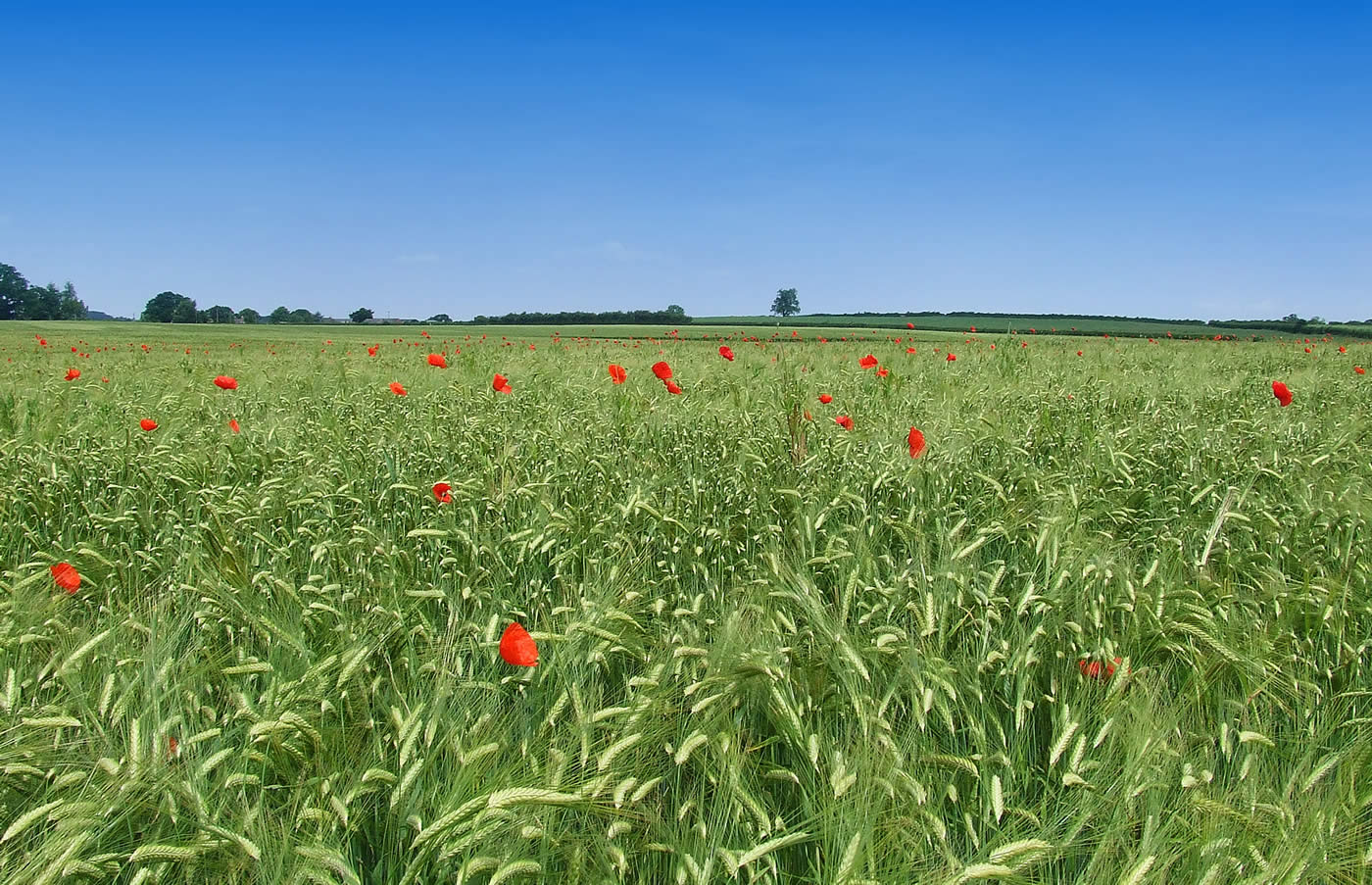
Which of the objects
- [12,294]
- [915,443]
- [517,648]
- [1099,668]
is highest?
[12,294]

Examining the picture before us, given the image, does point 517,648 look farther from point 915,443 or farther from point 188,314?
point 188,314

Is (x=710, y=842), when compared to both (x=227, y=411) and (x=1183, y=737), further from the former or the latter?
(x=227, y=411)

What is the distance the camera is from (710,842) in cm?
121

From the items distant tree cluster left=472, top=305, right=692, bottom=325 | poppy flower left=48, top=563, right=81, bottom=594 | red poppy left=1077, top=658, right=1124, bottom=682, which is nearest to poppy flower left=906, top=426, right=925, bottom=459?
red poppy left=1077, top=658, right=1124, bottom=682

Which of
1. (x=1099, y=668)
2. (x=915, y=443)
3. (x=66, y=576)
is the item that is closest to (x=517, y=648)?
(x=1099, y=668)

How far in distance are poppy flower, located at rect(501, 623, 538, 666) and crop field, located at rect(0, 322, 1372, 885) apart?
Answer: 9 cm

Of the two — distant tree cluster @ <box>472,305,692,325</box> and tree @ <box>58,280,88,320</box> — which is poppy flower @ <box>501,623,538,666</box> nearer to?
distant tree cluster @ <box>472,305,692,325</box>

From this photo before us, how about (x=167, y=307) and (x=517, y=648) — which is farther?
(x=167, y=307)

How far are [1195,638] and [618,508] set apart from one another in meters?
1.64

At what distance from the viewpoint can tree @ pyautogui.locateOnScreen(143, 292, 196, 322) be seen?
77500mm

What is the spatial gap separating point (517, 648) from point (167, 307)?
9656 centimetres

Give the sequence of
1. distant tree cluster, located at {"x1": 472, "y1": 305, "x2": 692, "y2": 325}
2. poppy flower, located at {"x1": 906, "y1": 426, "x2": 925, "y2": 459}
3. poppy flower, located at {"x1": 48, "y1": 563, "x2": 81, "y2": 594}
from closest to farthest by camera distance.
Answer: poppy flower, located at {"x1": 48, "y1": 563, "x2": 81, "y2": 594}
poppy flower, located at {"x1": 906, "y1": 426, "x2": 925, "y2": 459}
distant tree cluster, located at {"x1": 472, "y1": 305, "x2": 692, "y2": 325}

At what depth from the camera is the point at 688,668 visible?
1.56m

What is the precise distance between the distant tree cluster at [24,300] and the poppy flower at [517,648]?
10099 centimetres
